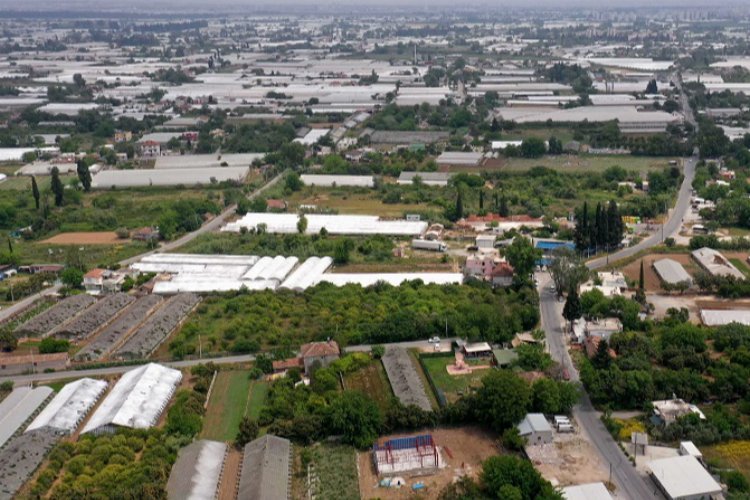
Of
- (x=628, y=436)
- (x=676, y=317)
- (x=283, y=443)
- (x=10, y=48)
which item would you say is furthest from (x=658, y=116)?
(x=10, y=48)

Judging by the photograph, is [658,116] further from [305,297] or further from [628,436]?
[628,436]

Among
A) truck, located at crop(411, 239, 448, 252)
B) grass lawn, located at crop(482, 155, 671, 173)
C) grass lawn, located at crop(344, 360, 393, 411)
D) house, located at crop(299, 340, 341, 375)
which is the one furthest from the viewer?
grass lawn, located at crop(482, 155, 671, 173)

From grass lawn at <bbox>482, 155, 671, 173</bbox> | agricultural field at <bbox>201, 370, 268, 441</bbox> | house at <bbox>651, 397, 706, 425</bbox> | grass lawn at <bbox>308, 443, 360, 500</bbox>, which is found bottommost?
grass lawn at <bbox>482, 155, 671, 173</bbox>

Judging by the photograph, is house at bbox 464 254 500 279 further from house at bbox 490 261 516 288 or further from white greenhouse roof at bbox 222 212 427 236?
white greenhouse roof at bbox 222 212 427 236

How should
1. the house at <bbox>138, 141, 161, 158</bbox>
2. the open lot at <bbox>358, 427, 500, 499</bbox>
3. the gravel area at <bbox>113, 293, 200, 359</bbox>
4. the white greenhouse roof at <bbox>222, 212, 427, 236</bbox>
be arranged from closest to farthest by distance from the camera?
the open lot at <bbox>358, 427, 500, 499</bbox>, the gravel area at <bbox>113, 293, 200, 359</bbox>, the white greenhouse roof at <bbox>222, 212, 427, 236</bbox>, the house at <bbox>138, 141, 161, 158</bbox>

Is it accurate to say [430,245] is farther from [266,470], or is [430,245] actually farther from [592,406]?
[266,470]

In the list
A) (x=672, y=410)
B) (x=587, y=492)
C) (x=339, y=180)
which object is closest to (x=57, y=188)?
(x=339, y=180)

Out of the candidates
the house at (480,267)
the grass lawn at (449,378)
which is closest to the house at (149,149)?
the house at (480,267)

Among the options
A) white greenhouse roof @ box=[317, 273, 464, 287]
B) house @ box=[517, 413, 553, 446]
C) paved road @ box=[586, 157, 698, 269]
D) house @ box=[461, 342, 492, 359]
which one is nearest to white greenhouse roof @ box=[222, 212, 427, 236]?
white greenhouse roof @ box=[317, 273, 464, 287]
